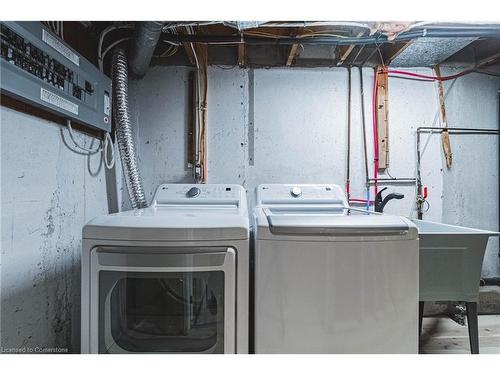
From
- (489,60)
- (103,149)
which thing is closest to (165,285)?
(103,149)

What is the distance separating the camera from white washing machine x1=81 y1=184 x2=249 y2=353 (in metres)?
1.18

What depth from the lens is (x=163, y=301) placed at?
4.21ft

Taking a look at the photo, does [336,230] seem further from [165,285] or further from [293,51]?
[293,51]

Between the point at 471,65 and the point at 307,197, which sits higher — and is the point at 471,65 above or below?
→ above

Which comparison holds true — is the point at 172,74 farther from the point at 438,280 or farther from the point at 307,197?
the point at 438,280

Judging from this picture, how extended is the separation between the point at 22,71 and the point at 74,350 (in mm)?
1426

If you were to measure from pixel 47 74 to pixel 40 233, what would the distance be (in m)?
0.72

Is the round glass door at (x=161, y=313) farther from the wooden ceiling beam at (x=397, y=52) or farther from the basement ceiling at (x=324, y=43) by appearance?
the wooden ceiling beam at (x=397, y=52)

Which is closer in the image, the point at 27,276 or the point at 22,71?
the point at 22,71

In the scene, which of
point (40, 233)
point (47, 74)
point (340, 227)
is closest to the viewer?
point (340, 227)

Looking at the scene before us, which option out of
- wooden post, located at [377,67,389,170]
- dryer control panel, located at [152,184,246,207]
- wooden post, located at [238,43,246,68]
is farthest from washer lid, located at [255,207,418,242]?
wooden post, located at [238,43,246,68]

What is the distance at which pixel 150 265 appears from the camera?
117 cm
